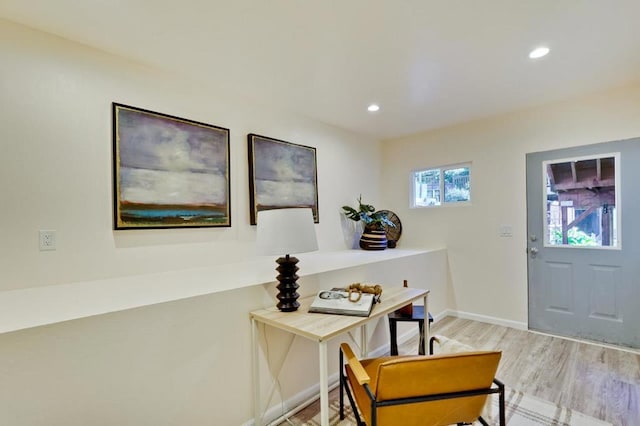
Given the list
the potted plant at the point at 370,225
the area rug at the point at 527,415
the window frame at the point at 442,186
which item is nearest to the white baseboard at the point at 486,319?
the potted plant at the point at 370,225

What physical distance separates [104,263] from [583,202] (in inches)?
165

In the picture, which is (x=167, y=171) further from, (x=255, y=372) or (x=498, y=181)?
(x=498, y=181)

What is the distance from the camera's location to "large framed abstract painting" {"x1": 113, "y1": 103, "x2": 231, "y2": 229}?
2.21 meters

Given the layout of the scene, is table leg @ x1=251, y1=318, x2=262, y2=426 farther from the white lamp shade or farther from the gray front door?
the gray front door

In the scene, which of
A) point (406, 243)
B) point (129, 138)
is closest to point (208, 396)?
point (129, 138)

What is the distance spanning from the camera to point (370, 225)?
13.4 feet

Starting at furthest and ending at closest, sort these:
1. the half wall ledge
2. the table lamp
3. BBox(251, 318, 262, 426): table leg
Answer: BBox(251, 318, 262, 426): table leg, the table lamp, the half wall ledge

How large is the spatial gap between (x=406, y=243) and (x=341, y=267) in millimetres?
2201

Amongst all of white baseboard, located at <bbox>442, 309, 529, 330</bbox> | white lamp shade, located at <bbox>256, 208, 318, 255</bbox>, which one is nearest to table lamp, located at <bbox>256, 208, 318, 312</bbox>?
white lamp shade, located at <bbox>256, 208, 318, 255</bbox>

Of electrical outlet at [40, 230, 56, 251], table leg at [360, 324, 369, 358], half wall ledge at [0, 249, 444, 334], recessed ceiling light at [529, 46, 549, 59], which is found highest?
recessed ceiling light at [529, 46, 549, 59]

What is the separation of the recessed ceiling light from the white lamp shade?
204 centimetres

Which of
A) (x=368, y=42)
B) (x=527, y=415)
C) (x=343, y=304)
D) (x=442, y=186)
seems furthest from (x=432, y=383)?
(x=442, y=186)

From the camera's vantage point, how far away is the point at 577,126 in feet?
10.1

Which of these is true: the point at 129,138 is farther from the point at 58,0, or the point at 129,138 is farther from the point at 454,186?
the point at 454,186
